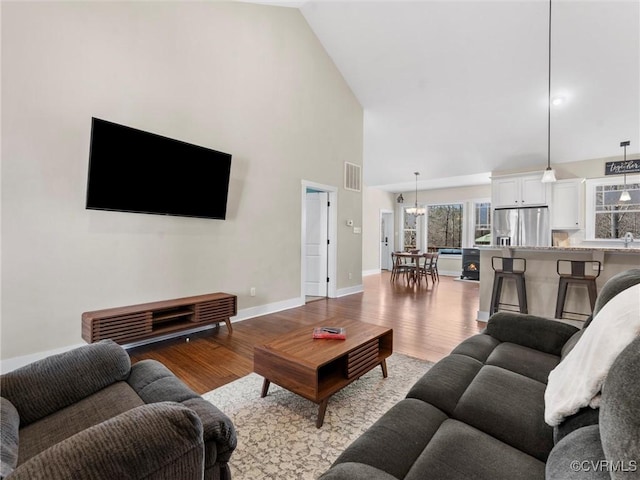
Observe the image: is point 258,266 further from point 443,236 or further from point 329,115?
point 443,236

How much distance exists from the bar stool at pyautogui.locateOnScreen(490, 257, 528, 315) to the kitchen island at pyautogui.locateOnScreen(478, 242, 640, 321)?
0.07m

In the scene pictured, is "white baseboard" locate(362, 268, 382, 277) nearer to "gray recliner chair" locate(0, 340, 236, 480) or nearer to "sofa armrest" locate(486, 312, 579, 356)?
"sofa armrest" locate(486, 312, 579, 356)

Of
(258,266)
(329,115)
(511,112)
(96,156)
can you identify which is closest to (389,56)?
(329,115)

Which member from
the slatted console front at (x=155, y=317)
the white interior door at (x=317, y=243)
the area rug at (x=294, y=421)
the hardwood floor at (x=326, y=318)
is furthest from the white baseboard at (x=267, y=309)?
the area rug at (x=294, y=421)

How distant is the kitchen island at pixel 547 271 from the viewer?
336 centimetres

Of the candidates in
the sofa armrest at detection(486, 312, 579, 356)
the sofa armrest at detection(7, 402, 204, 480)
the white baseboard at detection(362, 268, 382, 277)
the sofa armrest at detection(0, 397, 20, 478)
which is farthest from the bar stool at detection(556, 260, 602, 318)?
the white baseboard at detection(362, 268, 382, 277)

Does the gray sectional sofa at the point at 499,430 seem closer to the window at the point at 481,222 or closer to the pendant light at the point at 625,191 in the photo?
the pendant light at the point at 625,191

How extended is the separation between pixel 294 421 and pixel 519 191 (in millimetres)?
7013

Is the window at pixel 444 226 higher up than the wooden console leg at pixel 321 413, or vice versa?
the window at pixel 444 226

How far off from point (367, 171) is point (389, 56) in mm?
3646

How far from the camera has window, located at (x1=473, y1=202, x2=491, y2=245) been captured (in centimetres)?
876

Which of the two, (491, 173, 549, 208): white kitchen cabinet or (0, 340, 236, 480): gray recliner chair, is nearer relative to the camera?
(0, 340, 236, 480): gray recliner chair

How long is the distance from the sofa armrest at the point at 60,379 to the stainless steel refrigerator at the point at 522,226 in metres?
7.30

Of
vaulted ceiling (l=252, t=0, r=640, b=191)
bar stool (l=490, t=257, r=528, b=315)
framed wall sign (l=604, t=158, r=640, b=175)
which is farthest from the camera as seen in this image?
framed wall sign (l=604, t=158, r=640, b=175)
